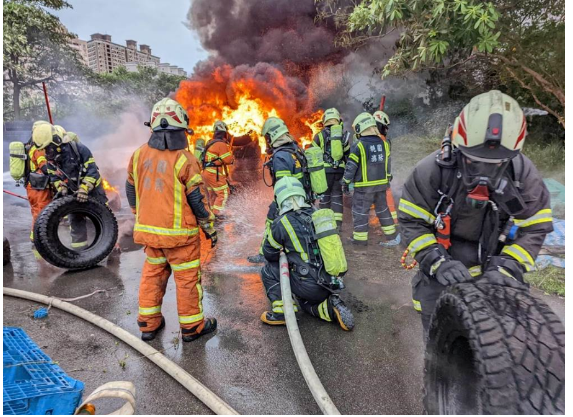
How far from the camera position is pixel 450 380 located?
2170 millimetres

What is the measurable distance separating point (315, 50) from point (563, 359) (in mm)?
13776

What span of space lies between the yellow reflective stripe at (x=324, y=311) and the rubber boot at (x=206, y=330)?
1008 millimetres

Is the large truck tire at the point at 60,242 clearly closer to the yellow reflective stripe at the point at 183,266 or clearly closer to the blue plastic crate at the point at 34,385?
the yellow reflective stripe at the point at 183,266

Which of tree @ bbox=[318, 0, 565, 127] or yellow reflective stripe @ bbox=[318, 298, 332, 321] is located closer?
yellow reflective stripe @ bbox=[318, 298, 332, 321]

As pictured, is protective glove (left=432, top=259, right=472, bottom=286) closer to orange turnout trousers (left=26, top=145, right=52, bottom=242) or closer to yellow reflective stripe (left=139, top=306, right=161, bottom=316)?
yellow reflective stripe (left=139, top=306, right=161, bottom=316)

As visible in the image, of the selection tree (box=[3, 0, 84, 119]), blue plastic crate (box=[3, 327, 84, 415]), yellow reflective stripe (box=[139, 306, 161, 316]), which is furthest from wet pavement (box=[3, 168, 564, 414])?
tree (box=[3, 0, 84, 119])

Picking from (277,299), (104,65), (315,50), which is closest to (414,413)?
(277,299)

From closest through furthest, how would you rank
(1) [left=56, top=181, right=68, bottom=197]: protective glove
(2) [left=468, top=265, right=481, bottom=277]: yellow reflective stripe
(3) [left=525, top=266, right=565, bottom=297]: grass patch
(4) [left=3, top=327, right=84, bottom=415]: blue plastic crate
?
(4) [left=3, top=327, right=84, bottom=415]: blue plastic crate, (2) [left=468, top=265, right=481, bottom=277]: yellow reflective stripe, (3) [left=525, top=266, right=565, bottom=297]: grass patch, (1) [left=56, top=181, right=68, bottom=197]: protective glove

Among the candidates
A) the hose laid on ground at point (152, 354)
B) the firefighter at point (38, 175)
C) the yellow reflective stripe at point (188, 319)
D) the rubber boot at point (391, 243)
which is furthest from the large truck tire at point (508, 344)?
the firefighter at point (38, 175)

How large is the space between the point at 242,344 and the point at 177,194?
4.73ft

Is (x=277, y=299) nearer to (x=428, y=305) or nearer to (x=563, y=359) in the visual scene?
(x=428, y=305)

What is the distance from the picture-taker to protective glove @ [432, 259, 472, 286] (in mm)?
2176

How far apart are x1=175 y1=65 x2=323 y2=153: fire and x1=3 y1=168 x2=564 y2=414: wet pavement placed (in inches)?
311

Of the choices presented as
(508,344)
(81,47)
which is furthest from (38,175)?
(81,47)
